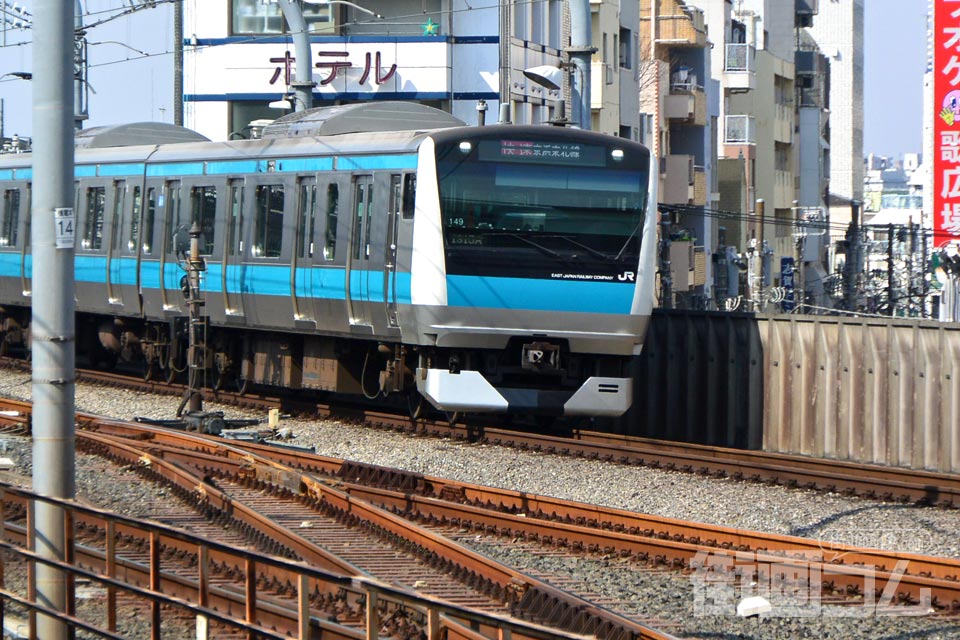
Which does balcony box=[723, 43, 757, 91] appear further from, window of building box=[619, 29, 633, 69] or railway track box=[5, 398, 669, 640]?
railway track box=[5, 398, 669, 640]

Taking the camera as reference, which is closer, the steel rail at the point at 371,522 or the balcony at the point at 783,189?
the steel rail at the point at 371,522

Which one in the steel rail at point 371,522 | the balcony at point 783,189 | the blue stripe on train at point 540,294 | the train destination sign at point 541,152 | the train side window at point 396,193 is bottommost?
the steel rail at point 371,522

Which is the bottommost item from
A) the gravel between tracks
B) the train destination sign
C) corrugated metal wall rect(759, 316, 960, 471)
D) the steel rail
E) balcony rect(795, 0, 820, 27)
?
the gravel between tracks

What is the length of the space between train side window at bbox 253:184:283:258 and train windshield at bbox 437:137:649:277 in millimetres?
3277

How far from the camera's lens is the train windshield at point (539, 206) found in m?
14.8

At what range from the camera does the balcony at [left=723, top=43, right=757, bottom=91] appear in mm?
57719

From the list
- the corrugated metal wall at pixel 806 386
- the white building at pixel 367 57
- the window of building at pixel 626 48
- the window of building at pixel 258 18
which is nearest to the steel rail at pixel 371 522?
the corrugated metal wall at pixel 806 386

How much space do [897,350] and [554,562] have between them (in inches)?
258

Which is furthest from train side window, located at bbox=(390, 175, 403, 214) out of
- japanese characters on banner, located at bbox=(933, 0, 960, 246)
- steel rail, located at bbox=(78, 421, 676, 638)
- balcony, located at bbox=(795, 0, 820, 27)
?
balcony, located at bbox=(795, 0, 820, 27)

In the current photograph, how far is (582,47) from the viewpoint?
1695 centimetres

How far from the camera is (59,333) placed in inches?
292

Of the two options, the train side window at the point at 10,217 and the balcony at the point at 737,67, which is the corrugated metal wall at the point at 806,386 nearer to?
the train side window at the point at 10,217

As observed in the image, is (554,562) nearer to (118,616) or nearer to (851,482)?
(118,616)

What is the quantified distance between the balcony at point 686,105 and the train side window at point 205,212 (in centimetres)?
3200
